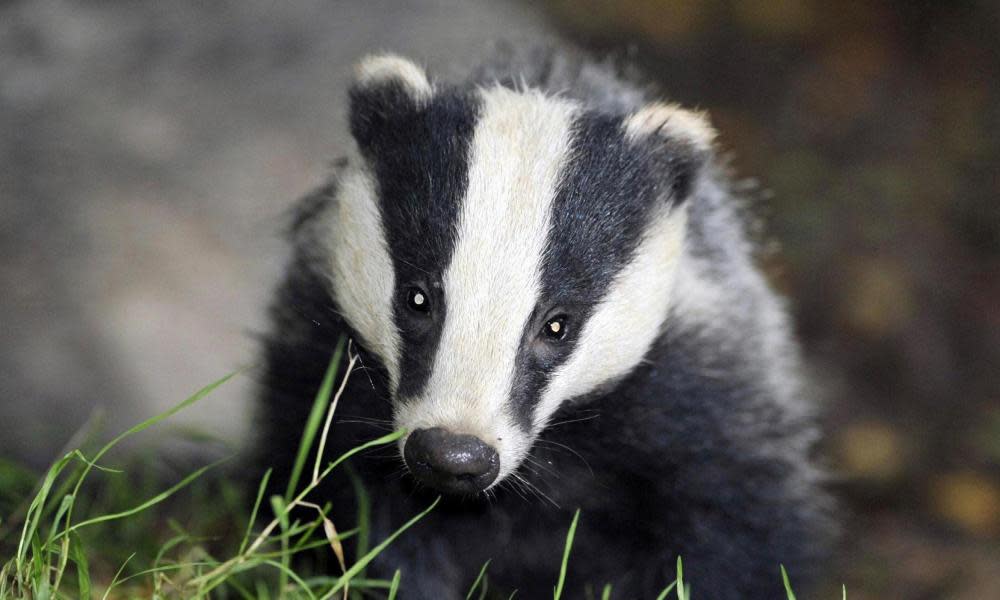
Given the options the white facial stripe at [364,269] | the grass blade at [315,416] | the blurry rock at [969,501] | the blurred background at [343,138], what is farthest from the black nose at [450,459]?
the blurry rock at [969,501]

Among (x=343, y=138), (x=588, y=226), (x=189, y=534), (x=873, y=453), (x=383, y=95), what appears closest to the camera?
(x=588, y=226)

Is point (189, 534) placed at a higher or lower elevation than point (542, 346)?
lower

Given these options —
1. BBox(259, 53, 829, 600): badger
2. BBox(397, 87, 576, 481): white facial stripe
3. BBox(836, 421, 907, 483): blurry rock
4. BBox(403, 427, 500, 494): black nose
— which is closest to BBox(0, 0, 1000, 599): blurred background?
BBox(836, 421, 907, 483): blurry rock

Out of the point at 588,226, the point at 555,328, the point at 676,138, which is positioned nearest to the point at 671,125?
the point at 676,138

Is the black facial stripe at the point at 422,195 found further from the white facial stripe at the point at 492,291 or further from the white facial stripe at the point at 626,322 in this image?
the white facial stripe at the point at 626,322

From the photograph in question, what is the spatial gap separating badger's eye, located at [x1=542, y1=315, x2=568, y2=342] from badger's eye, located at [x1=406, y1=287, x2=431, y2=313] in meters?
0.23

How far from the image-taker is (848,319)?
4.96 metres

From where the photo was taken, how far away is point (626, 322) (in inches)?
95.6

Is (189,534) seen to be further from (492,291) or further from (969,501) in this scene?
(969,501)

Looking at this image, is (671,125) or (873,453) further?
(873,453)

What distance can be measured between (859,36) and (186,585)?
4.24 metres

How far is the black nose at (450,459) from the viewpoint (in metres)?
2.08

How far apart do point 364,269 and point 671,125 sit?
0.72 meters

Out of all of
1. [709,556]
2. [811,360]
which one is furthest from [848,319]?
[709,556]
